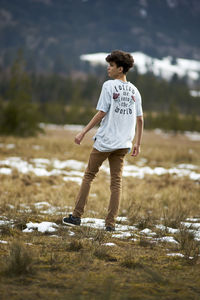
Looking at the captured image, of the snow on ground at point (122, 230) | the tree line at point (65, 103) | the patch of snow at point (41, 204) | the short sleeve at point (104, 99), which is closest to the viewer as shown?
the snow on ground at point (122, 230)

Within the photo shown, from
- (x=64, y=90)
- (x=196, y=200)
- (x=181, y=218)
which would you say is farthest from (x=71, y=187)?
(x=64, y=90)

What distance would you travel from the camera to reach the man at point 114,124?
4.12m

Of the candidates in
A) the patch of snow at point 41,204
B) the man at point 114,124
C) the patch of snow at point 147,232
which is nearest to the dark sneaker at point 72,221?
the man at point 114,124

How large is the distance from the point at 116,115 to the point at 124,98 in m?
0.23

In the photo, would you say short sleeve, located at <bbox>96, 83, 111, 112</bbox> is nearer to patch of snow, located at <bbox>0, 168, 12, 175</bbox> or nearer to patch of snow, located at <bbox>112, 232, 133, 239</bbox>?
patch of snow, located at <bbox>112, 232, 133, 239</bbox>

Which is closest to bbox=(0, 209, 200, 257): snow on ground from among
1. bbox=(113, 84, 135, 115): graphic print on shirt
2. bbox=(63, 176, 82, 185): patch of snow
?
bbox=(113, 84, 135, 115): graphic print on shirt

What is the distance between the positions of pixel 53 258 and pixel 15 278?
1.54 ft

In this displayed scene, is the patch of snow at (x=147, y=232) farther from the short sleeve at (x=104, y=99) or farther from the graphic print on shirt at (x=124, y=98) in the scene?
the short sleeve at (x=104, y=99)

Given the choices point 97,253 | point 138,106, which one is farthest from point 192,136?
point 97,253

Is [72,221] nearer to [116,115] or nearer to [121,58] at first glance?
[116,115]

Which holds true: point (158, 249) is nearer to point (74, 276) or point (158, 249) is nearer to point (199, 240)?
point (199, 240)

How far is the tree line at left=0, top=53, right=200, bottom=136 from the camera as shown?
24000mm

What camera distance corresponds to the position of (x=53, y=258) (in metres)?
2.90

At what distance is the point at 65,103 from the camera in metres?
90.6
